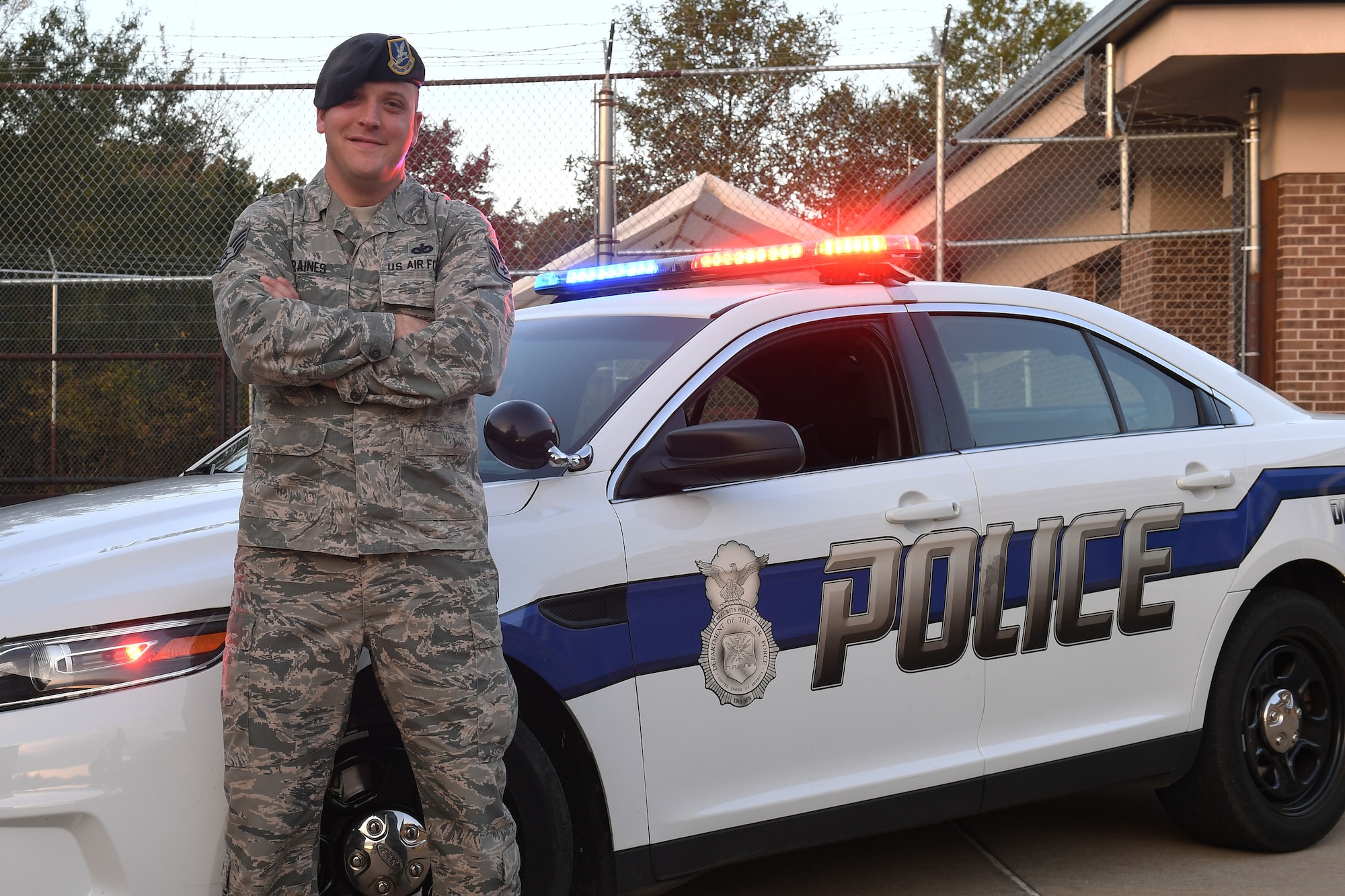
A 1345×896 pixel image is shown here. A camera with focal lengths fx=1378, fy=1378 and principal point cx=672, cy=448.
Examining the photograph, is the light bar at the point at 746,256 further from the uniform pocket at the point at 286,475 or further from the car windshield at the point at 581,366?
the uniform pocket at the point at 286,475

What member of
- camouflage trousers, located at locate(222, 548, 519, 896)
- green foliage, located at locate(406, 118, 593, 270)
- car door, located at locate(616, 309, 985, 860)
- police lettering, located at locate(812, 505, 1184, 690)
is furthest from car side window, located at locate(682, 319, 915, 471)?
green foliage, located at locate(406, 118, 593, 270)

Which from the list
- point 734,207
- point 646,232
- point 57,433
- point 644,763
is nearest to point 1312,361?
point 734,207

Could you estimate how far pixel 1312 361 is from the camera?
9.23 metres

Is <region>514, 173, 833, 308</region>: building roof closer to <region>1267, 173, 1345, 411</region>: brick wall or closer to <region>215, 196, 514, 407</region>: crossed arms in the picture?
<region>1267, 173, 1345, 411</region>: brick wall

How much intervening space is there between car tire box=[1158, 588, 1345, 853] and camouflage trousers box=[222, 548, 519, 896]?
2.35 meters

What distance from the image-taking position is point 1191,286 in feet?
34.6

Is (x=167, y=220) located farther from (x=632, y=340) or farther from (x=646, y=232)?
(x=632, y=340)

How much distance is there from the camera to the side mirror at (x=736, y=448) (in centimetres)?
302

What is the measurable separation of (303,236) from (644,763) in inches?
51.7

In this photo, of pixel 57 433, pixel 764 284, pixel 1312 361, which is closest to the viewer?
pixel 764 284

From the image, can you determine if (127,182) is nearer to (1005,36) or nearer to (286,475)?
(286,475)

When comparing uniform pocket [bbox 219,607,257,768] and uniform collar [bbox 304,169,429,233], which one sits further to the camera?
uniform collar [bbox 304,169,429,233]

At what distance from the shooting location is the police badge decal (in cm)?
308

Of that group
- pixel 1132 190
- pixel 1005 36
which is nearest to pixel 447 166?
pixel 1132 190
